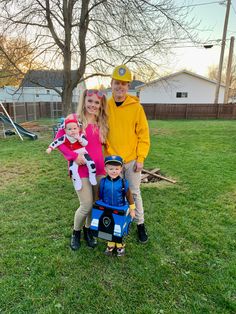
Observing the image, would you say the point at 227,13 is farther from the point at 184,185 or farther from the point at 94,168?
the point at 94,168

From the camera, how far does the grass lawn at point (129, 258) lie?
1.94m

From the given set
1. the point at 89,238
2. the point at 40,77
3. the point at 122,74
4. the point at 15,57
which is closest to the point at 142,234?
the point at 89,238

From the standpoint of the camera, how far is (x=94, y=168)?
2.30 metres

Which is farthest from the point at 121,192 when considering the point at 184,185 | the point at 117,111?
the point at 184,185

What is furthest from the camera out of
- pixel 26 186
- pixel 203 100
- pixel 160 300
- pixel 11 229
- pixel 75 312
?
pixel 203 100

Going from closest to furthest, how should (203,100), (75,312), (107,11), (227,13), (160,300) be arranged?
1. (75,312)
2. (160,300)
3. (107,11)
4. (227,13)
5. (203,100)

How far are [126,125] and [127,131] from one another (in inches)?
2.3

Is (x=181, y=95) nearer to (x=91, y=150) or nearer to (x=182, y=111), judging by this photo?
(x=182, y=111)

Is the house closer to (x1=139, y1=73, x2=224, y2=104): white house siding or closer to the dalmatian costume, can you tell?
(x1=139, y1=73, x2=224, y2=104): white house siding

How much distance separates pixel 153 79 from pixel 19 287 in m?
9.39

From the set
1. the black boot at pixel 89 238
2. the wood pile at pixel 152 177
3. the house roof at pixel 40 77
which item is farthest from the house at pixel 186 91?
the black boot at pixel 89 238

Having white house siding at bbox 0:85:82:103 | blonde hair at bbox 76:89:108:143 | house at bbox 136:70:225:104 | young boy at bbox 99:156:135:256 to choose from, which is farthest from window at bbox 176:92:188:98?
young boy at bbox 99:156:135:256

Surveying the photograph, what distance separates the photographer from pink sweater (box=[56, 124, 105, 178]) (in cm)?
230

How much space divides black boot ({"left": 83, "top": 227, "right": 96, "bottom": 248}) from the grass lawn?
0.06 meters
